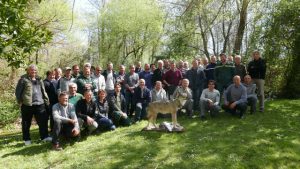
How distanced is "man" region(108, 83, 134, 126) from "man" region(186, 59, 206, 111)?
267 centimetres

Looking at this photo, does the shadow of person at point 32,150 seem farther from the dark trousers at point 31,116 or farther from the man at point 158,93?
the man at point 158,93

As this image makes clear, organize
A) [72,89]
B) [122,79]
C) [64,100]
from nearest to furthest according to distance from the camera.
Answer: [64,100] < [72,89] < [122,79]

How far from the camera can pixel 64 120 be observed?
9.56 metres

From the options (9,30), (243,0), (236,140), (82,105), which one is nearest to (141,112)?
(82,105)

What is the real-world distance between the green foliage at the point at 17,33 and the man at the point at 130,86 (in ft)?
20.1

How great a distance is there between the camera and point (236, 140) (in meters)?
9.38

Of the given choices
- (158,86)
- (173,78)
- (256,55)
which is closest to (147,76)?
(173,78)

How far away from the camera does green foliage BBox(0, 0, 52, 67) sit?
571 centimetres

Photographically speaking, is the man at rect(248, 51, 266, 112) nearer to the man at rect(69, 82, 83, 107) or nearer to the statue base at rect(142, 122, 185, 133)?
the statue base at rect(142, 122, 185, 133)

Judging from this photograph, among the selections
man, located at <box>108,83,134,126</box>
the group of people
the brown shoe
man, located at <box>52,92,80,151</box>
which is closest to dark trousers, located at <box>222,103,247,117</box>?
the group of people

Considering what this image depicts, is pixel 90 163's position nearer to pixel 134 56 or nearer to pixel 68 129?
pixel 68 129

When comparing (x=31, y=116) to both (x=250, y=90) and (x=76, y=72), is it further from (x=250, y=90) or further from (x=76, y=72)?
(x=250, y=90)

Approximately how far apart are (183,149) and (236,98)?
13.0 feet

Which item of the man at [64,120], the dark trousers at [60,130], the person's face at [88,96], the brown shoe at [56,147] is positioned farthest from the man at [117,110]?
the brown shoe at [56,147]
